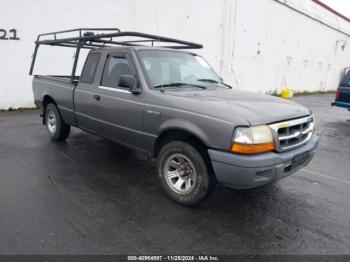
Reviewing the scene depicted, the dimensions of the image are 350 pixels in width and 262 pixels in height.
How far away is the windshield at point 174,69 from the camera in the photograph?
4.12 meters

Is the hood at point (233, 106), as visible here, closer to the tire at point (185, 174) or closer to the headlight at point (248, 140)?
the headlight at point (248, 140)

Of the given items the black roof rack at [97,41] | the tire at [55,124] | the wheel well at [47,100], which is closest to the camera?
the black roof rack at [97,41]

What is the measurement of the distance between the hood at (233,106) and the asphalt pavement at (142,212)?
1.13 meters

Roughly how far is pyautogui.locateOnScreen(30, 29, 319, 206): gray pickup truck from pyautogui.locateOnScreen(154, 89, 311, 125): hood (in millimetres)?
12

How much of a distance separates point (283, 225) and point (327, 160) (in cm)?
316

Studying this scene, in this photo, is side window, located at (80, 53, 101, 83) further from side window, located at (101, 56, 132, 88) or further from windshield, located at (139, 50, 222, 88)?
windshield, located at (139, 50, 222, 88)

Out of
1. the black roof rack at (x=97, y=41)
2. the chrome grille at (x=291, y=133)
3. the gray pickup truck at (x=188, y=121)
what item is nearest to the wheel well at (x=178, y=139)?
the gray pickup truck at (x=188, y=121)

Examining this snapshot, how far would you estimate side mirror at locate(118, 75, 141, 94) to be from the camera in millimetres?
3871

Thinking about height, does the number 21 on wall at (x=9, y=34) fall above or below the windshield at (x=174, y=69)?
above

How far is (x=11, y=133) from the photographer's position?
6.95 metres

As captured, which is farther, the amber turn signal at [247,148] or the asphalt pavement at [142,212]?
the amber turn signal at [247,148]

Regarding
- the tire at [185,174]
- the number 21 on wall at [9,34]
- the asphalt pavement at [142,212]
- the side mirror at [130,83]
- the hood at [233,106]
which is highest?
the number 21 on wall at [9,34]

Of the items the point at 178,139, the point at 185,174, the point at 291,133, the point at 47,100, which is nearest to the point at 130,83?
the point at 178,139

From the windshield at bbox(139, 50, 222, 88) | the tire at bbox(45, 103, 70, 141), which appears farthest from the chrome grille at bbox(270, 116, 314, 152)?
the tire at bbox(45, 103, 70, 141)
